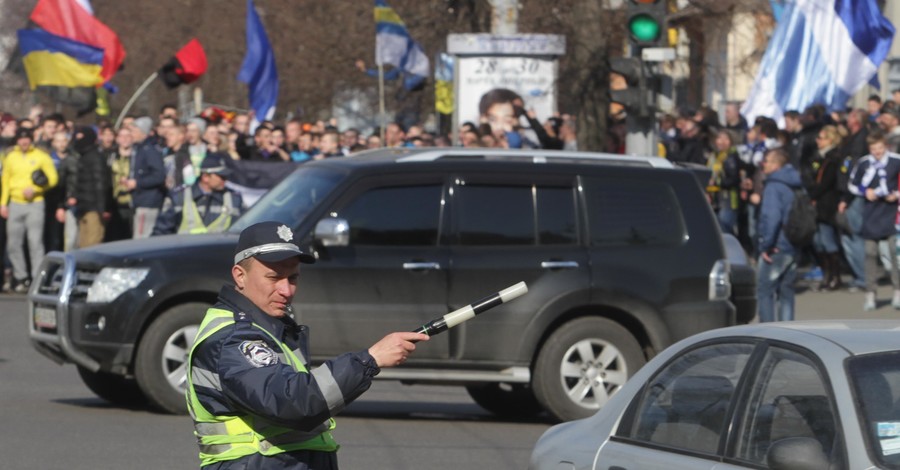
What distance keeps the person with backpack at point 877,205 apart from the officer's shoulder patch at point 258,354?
1444cm

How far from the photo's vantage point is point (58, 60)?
2481 cm

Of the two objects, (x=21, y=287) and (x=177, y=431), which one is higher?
(x=177, y=431)

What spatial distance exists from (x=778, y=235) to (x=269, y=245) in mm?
11921

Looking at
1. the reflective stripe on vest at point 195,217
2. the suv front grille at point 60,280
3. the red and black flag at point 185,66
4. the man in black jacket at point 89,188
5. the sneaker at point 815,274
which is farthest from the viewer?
the red and black flag at point 185,66

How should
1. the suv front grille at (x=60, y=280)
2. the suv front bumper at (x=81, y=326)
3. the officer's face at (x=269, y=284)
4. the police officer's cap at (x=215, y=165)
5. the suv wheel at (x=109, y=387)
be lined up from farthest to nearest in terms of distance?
1. the police officer's cap at (x=215, y=165)
2. the suv wheel at (x=109, y=387)
3. the suv front grille at (x=60, y=280)
4. the suv front bumper at (x=81, y=326)
5. the officer's face at (x=269, y=284)

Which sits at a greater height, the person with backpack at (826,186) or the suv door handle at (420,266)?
the suv door handle at (420,266)

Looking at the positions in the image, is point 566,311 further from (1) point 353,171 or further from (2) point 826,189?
(2) point 826,189

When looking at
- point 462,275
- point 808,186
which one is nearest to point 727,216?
point 808,186

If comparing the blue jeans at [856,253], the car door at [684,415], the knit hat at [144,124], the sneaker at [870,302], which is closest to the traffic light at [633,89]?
the sneaker at [870,302]

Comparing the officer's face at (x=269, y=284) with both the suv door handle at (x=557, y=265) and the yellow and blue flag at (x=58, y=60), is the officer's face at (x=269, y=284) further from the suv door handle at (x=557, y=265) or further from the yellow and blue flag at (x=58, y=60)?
the yellow and blue flag at (x=58, y=60)

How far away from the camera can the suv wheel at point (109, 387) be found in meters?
12.0

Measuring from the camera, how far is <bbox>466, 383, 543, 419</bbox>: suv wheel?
12.2 meters

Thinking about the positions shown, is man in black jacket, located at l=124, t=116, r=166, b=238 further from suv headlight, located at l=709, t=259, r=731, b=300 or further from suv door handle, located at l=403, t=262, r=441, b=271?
suv headlight, located at l=709, t=259, r=731, b=300

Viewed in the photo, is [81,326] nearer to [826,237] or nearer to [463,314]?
[463,314]
